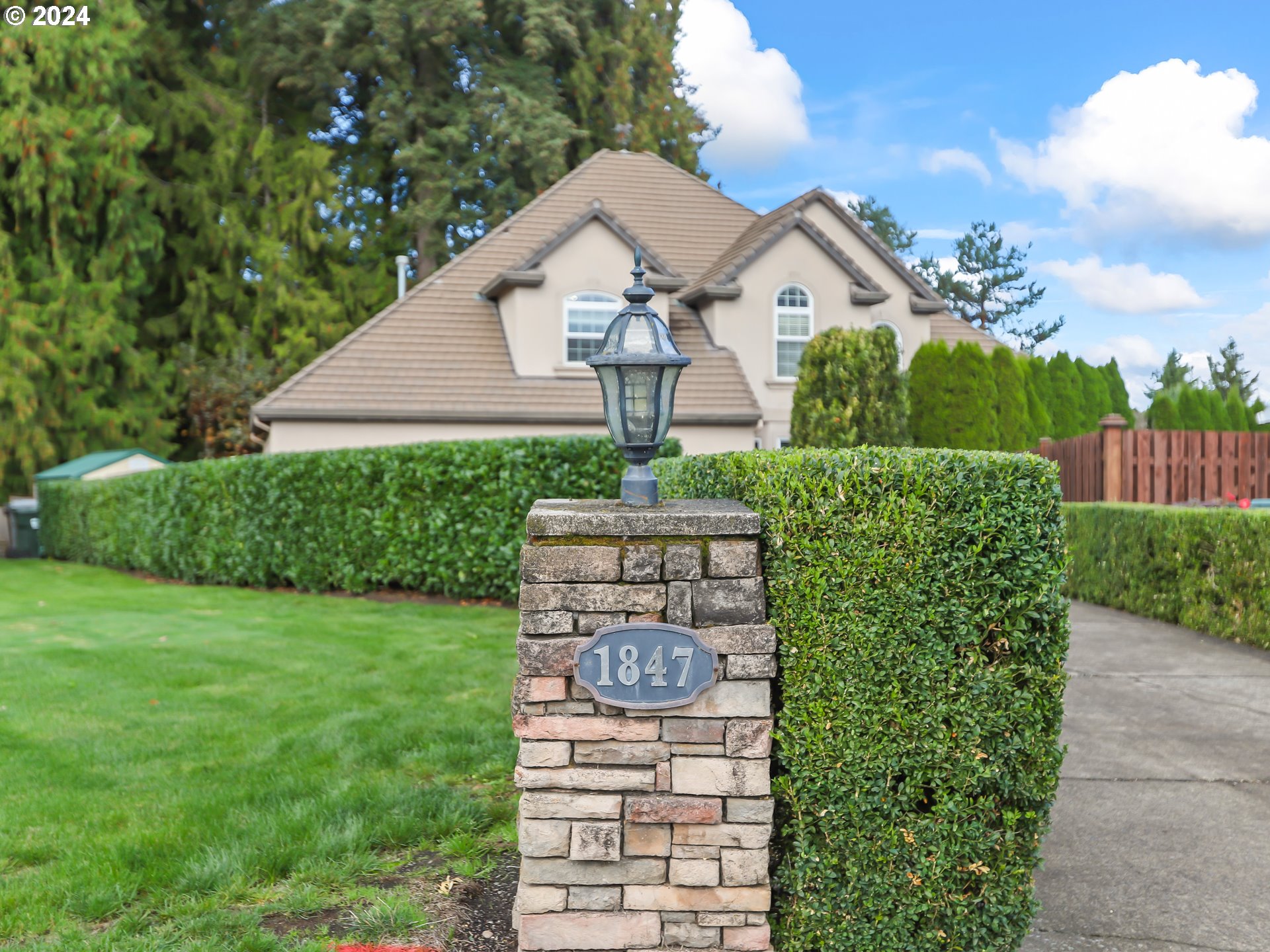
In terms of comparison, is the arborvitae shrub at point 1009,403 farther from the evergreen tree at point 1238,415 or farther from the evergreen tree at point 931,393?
the evergreen tree at point 1238,415

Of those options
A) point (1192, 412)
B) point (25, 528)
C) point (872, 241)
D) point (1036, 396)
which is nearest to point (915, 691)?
point (872, 241)

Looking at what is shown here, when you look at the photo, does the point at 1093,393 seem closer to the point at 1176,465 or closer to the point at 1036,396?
the point at 1036,396

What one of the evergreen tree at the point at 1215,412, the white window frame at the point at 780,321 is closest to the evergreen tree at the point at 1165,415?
the evergreen tree at the point at 1215,412

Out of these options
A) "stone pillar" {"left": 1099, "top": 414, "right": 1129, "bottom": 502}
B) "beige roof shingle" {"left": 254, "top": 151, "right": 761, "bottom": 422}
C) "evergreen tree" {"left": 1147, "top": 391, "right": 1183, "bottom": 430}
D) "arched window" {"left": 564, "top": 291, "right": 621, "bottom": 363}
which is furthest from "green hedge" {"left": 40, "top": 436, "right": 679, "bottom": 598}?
"evergreen tree" {"left": 1147, "top": 391, "right": 1183, "bottom": 430}

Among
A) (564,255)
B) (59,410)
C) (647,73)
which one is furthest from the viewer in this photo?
(647,73)

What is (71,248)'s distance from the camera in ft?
80.2

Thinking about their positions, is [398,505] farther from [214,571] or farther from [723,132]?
[723,132]

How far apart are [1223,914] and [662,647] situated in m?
2.40

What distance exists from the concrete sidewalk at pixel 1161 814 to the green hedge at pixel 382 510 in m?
5.65

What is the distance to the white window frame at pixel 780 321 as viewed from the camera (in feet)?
56.0

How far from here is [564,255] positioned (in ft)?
54.1

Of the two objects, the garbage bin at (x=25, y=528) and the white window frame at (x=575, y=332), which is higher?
the white window frame at (x=575, y=332)

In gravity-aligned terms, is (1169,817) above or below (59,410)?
below

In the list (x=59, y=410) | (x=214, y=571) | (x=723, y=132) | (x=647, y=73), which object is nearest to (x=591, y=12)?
(x=647, y=73)
